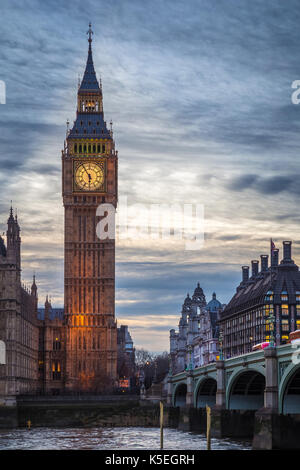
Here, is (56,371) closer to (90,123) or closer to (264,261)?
(90,123)

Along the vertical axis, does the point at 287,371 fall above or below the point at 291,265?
below

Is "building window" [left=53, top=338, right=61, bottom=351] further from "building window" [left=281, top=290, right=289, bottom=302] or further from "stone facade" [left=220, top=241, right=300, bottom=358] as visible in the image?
"building window" [left=281, top=290, right=289, bottom=302]

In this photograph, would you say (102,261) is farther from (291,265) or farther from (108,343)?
(291,265)

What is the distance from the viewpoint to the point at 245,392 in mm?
94750

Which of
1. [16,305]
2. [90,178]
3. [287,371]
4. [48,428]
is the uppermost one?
[90,178]

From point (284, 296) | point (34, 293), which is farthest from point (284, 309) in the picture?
point (34, 293)

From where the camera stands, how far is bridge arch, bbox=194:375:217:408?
4359 inches

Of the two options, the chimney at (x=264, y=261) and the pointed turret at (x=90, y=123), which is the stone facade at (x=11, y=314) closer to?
the pointed turret at (x=90, y=123)

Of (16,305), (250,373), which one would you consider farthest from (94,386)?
(250,373)

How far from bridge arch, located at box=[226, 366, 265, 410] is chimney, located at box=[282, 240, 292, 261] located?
8811 cm

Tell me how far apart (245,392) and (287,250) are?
89901 millimetres
